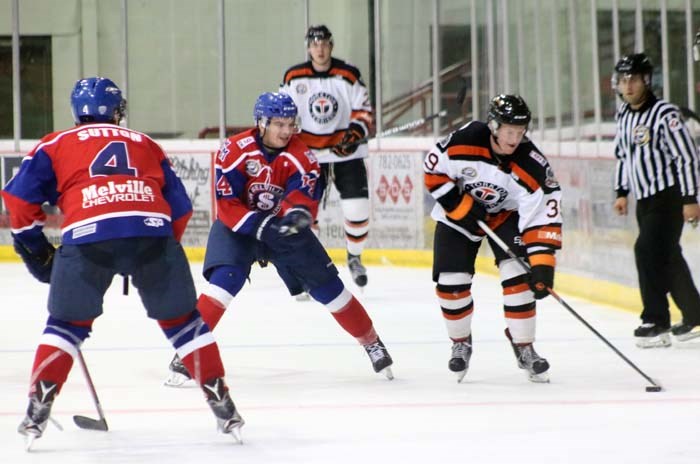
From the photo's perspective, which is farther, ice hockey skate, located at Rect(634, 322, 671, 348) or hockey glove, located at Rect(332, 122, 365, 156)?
hockey glove, located at Rect(332, 122, 365, 156)

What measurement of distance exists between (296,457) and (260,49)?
710 centimetres

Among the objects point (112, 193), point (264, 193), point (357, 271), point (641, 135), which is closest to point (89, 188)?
point (112, 193)

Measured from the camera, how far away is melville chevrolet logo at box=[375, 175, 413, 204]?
916 centimetres

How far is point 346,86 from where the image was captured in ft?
23.7

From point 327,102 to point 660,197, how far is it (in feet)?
7.92

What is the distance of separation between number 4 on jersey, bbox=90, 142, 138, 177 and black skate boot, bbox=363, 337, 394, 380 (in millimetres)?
1400

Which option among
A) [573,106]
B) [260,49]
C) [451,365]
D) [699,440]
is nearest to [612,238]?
[573,106]

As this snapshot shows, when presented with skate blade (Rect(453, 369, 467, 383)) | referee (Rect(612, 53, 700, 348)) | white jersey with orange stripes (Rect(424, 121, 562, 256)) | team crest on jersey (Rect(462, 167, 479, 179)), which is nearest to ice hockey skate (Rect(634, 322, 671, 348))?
referee (Rect(612, 53, 700, 348))

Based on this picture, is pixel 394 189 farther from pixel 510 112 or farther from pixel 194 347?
pixel 194 347

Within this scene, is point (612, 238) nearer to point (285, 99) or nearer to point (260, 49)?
point (285, 99)

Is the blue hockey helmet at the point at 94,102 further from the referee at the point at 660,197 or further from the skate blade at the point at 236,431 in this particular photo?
the referee at the point at 660,197

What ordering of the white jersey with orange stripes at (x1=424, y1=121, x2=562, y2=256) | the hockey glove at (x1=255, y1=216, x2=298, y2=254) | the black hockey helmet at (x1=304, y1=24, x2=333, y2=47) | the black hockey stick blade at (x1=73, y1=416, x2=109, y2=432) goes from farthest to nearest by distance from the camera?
the black hockey helmet at (x1=304, y1=24, x2=333, y2=47) → the hockey glove at (x1=255, y1=216, x2=298, y2=254) → the white jersey with orange stripes at (x1=424, y1=121, x2=562, y2=256) → the black hockey stick blade at (x1=73, y1=416, x2=109, y2=432)

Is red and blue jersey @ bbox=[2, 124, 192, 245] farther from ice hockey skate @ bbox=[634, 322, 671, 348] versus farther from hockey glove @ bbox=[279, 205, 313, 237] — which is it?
ice hockey skate @ bbox=[634, 322, 671, 348]

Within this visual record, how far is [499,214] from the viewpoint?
4.37m
